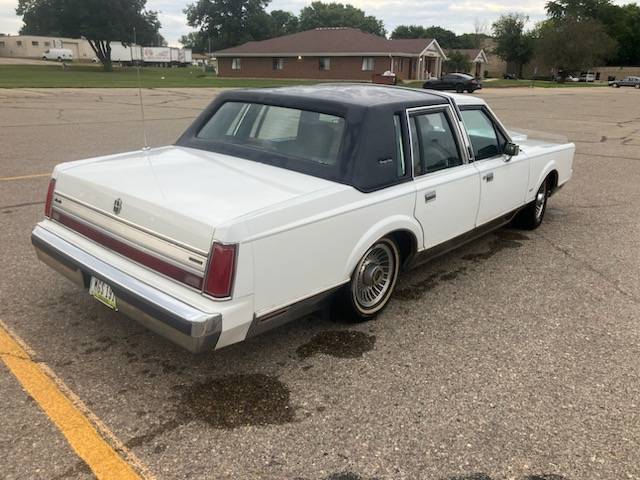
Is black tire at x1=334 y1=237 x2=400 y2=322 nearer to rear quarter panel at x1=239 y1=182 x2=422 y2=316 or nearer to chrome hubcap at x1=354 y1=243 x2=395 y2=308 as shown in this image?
chrome hubcap at x1=354 y1=243 x2=395 y2=308

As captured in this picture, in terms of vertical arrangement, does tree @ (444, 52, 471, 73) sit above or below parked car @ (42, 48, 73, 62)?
below

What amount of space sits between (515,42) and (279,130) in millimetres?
96548

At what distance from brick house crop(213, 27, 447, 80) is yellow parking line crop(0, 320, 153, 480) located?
175ft

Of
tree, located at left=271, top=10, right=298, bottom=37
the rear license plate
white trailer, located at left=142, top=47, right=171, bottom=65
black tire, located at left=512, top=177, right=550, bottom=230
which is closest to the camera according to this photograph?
the rear license plate

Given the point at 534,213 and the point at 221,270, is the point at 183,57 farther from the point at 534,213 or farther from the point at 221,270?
the point at 221,270

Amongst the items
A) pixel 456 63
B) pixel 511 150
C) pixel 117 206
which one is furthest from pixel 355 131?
pixel 456 63

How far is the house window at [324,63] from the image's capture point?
184 feet

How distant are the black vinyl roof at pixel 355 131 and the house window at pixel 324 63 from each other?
54.4 m

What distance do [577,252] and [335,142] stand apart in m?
3.14

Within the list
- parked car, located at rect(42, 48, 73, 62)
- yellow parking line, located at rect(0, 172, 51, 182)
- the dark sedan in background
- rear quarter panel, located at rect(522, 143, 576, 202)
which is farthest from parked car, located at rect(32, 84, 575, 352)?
parked car, located at rect(42, 48, 73, 62)

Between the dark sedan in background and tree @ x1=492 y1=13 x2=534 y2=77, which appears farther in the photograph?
tree @ x1=492 y1=13 x2=534 y2=77

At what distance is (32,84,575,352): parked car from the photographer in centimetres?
271

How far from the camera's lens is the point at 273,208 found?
2.81 m

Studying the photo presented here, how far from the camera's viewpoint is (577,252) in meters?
5.40
